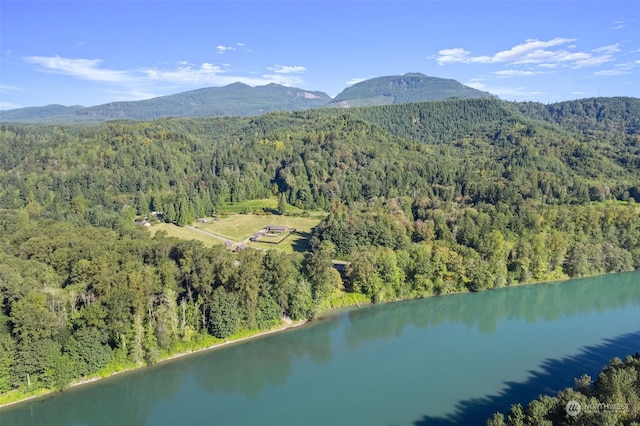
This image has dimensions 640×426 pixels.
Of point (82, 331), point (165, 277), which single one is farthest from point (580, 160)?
point (82, 331)

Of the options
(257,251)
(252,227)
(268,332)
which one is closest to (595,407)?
(268,332)

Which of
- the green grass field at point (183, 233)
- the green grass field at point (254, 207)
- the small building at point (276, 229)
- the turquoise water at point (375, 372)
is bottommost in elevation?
the turquoise water at point (375, 372)

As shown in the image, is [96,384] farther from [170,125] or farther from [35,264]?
[170,125]

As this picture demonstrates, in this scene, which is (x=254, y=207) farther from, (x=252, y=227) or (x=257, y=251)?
(x=257, y=251)

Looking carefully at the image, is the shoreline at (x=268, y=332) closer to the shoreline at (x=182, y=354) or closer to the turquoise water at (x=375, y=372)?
the shoreline at (x=182, y=354)

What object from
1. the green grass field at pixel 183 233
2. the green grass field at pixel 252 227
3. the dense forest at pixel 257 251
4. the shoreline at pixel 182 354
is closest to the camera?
the shoreline at pixel 182 354

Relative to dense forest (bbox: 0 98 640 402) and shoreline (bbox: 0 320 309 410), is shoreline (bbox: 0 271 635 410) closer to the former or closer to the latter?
shoreline (bbox: 0 320 309 410)

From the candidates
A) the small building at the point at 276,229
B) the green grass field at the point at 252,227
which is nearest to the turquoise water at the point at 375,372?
the green grass field at the point at 252,227

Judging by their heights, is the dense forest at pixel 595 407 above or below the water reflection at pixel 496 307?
above
